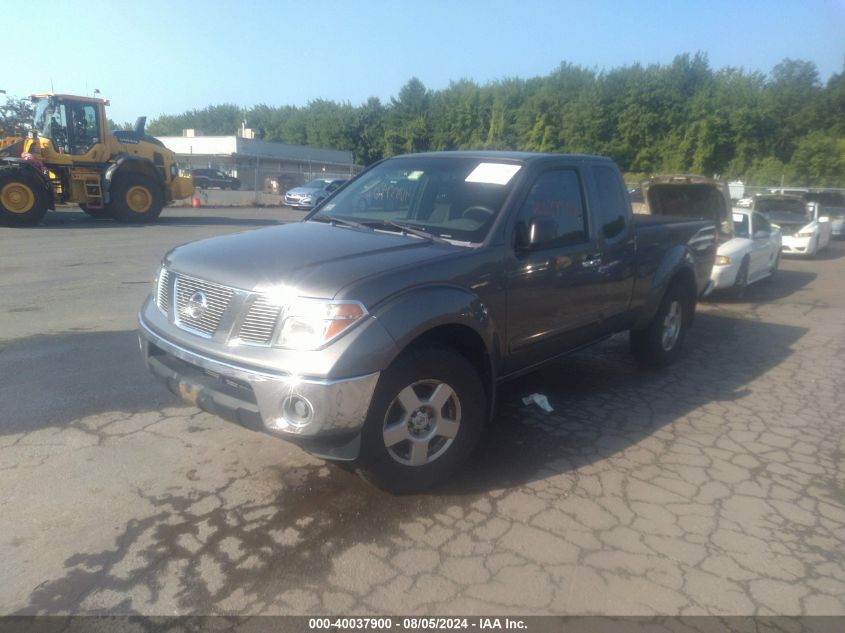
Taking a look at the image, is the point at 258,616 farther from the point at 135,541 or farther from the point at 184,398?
the point at 184,398

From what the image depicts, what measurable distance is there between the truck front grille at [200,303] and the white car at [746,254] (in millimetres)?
7025

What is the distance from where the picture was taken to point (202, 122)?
116 m

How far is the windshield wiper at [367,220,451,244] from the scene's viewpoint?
3993mm

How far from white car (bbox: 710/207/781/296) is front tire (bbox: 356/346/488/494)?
6.02 m

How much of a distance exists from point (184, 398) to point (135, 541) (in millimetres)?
748

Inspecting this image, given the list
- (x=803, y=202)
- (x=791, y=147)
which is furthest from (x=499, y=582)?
(x=791, y=147)

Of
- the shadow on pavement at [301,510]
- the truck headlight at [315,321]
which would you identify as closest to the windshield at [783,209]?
the shadow on pavement at [301,510]

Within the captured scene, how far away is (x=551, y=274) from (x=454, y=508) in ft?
5.59

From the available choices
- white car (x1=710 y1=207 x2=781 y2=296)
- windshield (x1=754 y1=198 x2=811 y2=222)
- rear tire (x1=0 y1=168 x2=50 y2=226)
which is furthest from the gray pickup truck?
rear tire (x1=0 y1=168 x2=50 y2=226)

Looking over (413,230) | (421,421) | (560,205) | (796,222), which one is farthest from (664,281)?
(796,222)

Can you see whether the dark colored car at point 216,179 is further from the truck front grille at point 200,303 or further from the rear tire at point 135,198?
the truck front grille at point 200,303

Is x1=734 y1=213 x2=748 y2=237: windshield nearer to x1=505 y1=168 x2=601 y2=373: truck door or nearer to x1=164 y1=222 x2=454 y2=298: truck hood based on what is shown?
x1=505 y1=168 x2=601 y2=373: truck door

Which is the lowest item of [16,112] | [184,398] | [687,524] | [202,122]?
[687,524]

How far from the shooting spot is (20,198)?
53.5 ft
